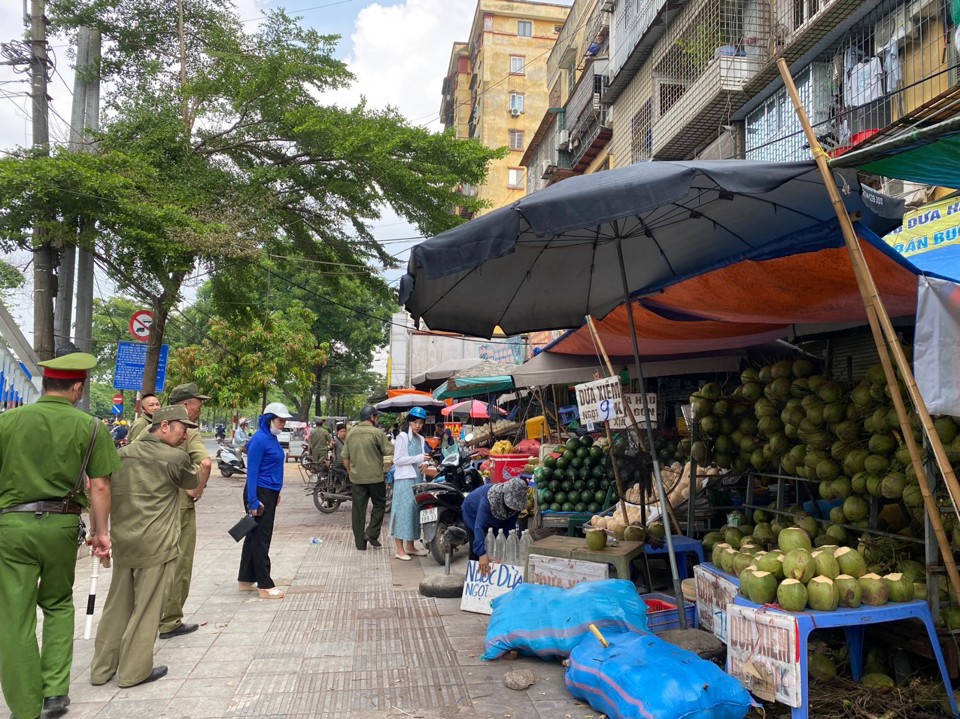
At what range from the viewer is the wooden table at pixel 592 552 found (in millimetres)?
5446

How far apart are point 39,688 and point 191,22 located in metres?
15.4

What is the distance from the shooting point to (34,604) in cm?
411

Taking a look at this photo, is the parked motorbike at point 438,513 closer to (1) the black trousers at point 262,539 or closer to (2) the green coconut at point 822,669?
(1) the black trousers at point 262,539

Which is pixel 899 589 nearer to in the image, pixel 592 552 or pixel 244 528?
pixel 592 552

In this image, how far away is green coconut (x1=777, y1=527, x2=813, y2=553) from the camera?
14.5 feet

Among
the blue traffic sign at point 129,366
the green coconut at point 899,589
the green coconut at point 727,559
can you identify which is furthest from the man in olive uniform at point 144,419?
the blue traffic sign at point 129,366

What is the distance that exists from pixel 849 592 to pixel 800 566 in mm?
→ 263

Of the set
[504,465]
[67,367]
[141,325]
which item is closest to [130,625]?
[67,367]

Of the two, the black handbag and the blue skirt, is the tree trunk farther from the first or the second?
the black handbag

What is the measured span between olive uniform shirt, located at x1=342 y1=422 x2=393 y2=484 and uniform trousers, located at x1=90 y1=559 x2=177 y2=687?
478 centimetres

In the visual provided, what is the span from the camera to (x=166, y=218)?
12688 millimetres

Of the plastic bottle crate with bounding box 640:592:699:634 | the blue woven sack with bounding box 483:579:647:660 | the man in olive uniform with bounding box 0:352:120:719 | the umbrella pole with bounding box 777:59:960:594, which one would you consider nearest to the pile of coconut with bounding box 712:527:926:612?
the umbrella pole with bounding box 777:59:960:594

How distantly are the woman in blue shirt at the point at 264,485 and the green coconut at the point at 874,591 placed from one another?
196 inches

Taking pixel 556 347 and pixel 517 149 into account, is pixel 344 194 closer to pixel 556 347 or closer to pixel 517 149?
pixel 556 347
